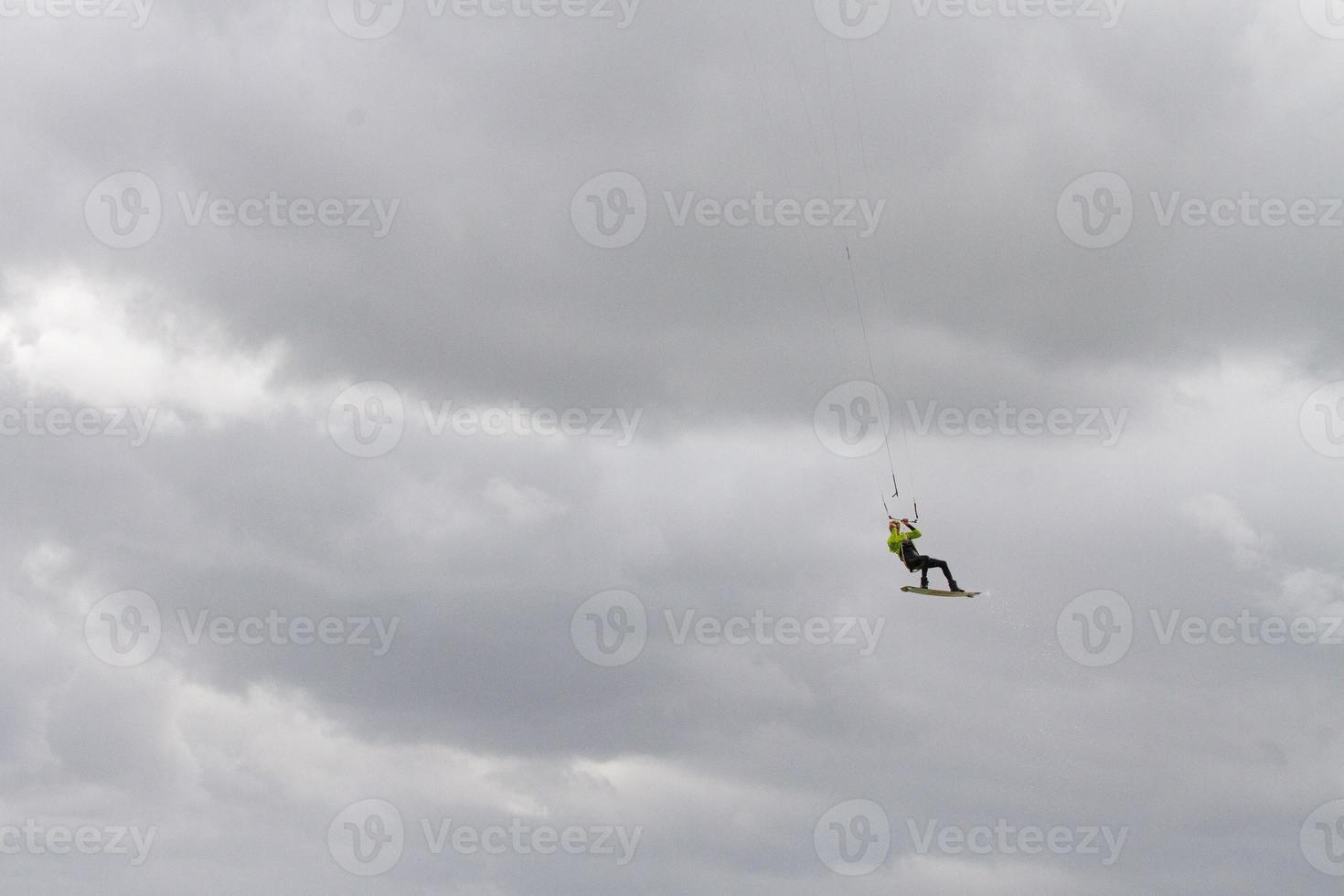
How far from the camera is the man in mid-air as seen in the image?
98438 millimetres

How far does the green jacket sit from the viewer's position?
98188mm

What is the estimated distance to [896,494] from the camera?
96688 millimetres

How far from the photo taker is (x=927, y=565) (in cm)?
9938

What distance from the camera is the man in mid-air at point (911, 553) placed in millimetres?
98438

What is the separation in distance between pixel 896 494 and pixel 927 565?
455 centimetres

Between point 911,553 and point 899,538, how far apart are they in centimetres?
122

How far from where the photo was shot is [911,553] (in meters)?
99.2

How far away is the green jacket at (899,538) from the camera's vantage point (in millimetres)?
98188

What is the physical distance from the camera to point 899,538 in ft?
323
